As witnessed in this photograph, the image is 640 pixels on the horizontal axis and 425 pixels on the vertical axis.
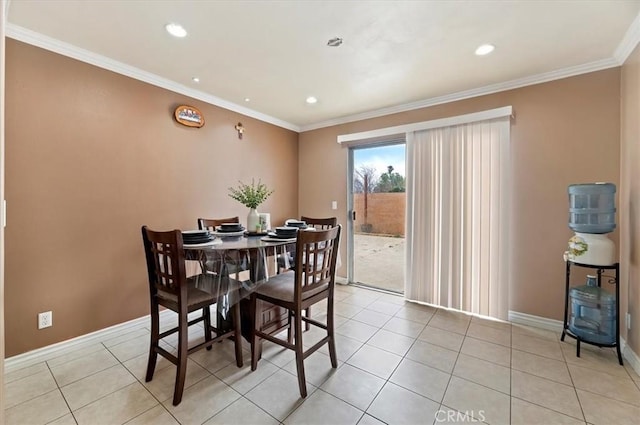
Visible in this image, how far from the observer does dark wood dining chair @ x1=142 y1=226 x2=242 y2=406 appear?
1679 millimetres

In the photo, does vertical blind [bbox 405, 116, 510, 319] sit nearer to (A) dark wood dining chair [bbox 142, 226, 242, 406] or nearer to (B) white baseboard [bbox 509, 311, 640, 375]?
(B) white baseboard [bbox 509, 311, 640, 375]

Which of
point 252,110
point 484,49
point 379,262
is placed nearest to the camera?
→ point 484,49

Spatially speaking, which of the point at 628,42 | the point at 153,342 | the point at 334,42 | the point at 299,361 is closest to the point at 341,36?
the point at 334,42

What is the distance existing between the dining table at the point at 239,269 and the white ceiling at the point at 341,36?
1.59 m

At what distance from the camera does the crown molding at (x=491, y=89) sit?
2.45 meters

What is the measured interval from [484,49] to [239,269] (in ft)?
8.82

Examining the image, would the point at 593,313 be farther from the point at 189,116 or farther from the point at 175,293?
the point at 189,116

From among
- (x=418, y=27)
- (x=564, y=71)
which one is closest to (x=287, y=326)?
(x=418, y=27)

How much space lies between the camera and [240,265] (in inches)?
82.7

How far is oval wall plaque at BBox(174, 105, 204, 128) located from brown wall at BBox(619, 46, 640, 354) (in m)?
3.93

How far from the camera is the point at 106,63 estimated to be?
2430 millimetres

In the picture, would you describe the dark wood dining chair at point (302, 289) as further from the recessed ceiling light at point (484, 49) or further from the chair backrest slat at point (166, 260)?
the recessed ceiling light at point (484, 49)

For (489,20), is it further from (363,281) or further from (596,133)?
(363,281)

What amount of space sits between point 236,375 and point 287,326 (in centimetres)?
57
